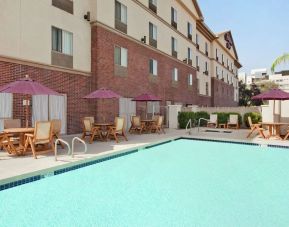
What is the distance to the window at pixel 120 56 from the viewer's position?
17.7 metres

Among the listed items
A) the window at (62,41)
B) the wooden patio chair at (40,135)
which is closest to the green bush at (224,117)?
the window at (62,41)

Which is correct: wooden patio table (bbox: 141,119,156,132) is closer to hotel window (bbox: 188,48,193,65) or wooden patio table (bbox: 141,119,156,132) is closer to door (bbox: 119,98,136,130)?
door (bbox: 119,98,136,130)

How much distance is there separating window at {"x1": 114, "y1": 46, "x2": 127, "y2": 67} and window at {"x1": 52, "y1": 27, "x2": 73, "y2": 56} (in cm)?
371

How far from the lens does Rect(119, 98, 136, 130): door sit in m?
18.2

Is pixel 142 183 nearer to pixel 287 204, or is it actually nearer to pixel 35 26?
pixel 287 204

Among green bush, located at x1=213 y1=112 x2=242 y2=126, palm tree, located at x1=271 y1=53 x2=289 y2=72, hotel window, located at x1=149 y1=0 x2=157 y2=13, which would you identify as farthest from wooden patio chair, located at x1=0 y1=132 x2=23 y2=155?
hotel window, located at x1=149 y1=0 x2=157 y2=13

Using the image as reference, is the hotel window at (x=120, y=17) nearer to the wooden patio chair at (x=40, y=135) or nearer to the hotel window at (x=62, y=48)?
the hotel window at (x=62, y=48)

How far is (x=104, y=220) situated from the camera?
163 inches

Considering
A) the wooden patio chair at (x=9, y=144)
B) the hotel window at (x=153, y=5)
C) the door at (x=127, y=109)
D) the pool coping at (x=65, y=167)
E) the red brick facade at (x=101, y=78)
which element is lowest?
the pool coping at (x=65, y=167)

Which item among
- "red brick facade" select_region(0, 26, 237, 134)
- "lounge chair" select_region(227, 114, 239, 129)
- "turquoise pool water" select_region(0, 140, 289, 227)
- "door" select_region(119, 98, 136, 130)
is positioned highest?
"red brick facade" select_region(0, 26, 237, 134)

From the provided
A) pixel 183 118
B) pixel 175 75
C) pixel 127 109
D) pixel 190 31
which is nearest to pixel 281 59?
pixel 183 118

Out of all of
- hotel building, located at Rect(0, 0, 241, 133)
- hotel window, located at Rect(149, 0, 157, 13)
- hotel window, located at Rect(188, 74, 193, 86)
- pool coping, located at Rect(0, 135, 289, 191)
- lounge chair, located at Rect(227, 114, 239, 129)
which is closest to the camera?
pool coping, located at Rect(0, 135, 289, 191)

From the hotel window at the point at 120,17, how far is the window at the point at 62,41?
4.14m

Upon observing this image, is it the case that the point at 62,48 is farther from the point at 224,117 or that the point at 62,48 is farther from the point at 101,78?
the point at 224,117
